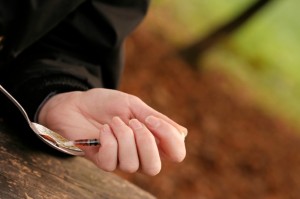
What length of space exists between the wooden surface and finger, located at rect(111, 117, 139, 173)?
0.69 ft

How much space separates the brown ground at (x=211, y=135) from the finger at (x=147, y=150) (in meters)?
2.80

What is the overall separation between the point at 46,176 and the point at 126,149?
0.25 metres

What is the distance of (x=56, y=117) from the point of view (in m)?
1.20

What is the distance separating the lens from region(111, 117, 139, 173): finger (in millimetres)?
986

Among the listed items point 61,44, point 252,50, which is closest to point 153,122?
point 61,44

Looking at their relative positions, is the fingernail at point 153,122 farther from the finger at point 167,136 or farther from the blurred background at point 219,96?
the blurred background at point 219,96

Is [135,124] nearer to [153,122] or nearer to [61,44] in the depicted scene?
[153,122]

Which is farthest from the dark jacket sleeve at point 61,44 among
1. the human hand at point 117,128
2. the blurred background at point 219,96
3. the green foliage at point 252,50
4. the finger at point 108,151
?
the green foliage at point 252,50

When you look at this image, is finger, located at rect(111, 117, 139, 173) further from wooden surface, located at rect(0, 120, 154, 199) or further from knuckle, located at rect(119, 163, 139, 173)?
wooden surface, located at rect(0, 120, 154, 199)

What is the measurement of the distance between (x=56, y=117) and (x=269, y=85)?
5.77 m

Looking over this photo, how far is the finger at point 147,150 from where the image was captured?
99 cm

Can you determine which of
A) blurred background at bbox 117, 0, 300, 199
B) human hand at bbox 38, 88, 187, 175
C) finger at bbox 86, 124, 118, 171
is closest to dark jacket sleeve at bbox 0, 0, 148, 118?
human hand at bbox 38, 88, 187, 175

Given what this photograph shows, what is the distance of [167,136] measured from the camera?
1032mm

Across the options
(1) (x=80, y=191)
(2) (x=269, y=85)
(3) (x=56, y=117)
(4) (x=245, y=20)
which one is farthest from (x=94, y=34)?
(2) (x=269, y=85)
